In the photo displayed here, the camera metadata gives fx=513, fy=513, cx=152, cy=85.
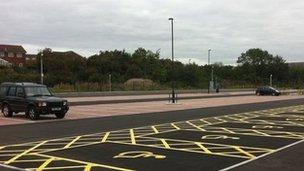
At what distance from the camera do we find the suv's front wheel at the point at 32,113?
23.1 meters

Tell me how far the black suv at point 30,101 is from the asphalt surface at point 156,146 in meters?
2.97

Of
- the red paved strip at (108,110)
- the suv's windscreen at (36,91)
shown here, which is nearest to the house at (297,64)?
the red paved strip at (108,110)

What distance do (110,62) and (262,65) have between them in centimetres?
6037

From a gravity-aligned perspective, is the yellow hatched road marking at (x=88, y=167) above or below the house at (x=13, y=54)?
below

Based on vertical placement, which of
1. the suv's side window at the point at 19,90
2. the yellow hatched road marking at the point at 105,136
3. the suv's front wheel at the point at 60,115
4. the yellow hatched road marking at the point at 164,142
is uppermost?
the suv's side window at the point at 19,90

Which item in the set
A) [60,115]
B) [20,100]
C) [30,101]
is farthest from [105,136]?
[20,100]

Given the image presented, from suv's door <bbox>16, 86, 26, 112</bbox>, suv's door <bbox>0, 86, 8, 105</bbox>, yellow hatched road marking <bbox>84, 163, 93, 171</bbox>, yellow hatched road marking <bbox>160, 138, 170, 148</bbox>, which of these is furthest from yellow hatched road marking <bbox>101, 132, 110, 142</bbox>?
suv's door <bbox>0, 86, 8, 105</bbox>

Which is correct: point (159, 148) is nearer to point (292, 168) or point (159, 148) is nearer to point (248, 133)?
point (292, 168)

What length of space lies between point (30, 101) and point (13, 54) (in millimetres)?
127373

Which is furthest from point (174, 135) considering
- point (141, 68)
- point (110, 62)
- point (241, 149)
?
point (141, 68)

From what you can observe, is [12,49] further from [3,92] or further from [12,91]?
[12,91]

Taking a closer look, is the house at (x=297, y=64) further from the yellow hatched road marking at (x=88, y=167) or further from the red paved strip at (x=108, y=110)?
the yellow hatched road marking at (x=88, y=167)

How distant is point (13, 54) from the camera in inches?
5743

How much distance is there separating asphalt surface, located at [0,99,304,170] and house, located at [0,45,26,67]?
125671mm
